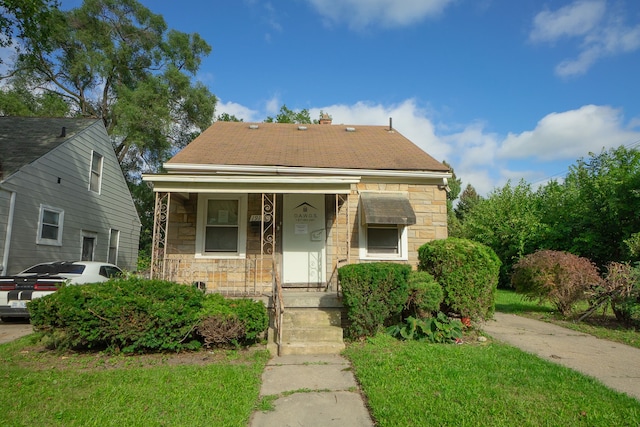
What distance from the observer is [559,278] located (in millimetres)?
8719

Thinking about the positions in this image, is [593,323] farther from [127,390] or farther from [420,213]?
[127,390]

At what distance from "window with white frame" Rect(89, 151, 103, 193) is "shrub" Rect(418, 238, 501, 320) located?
13201 mm

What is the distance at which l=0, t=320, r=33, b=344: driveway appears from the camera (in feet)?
23.1

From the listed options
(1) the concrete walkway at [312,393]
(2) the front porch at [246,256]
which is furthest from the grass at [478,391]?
(2) the front porch at [246,256]

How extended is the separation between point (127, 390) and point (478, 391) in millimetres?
3739

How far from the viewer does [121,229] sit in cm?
1644

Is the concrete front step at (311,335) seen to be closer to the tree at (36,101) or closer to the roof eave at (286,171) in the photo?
the roof eave at (286,171)

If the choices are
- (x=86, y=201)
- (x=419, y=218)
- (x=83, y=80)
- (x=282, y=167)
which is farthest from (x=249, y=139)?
(x=83, y=80)

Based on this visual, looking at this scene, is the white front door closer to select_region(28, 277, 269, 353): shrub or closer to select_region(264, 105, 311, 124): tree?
select_region(28, 277, 269, 353): shrub

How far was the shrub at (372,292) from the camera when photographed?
19.9 feet

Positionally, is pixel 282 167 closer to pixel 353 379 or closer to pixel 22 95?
pixel 353 379

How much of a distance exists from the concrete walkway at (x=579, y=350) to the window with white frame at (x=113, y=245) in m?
14.4

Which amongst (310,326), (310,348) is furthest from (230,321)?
(310,326)

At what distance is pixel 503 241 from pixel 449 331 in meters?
15.1
